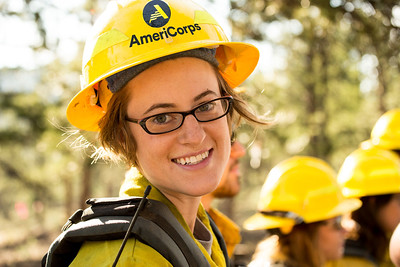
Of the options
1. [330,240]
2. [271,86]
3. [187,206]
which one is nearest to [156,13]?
[187,206]

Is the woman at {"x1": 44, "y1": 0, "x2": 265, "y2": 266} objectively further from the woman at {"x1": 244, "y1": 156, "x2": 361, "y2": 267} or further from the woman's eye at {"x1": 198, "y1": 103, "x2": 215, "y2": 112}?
the woman at {"x1": 244, "y1": 156, "x2": 361, "y2": 267}

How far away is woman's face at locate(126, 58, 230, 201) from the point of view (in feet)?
5.65

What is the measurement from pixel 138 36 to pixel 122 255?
90 cm

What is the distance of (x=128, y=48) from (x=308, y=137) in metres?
12.8

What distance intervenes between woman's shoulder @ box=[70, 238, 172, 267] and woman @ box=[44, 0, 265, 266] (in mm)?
231

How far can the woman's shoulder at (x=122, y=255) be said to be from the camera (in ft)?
4.54

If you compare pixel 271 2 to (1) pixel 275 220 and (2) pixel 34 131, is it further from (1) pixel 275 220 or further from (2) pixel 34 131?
(2) pixel 34 131

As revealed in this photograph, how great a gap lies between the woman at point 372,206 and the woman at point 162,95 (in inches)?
105

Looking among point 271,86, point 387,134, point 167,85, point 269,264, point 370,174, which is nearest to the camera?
point 167,85

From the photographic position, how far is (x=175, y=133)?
1.74 metres

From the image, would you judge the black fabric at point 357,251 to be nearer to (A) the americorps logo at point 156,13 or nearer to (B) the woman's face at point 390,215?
(B) the woman's face at point 390,215

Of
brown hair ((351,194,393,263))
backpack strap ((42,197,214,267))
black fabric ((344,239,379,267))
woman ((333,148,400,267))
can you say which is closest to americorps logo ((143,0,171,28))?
backpack strap ((42,197,214,267))

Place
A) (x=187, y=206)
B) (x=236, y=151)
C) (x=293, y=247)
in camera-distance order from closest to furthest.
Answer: (x=187, y=206) → (x=293, y=247) → (x=236, y=151)

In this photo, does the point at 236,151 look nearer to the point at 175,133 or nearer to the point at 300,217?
the point at 300,217
